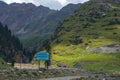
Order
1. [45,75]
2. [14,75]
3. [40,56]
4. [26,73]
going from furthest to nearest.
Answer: [40,56], [45,75], [26,73], [14,75]

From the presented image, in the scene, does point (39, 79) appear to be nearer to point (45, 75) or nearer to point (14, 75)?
Answer: point (14, 75)

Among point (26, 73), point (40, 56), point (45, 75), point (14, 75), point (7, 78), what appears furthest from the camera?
point (40, 56)

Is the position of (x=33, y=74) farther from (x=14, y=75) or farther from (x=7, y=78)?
(x=7, y=78)

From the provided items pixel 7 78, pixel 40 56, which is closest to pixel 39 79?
pixel 7 78

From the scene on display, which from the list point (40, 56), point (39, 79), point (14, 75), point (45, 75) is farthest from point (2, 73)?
point (40, 56)

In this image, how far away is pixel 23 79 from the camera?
75.7 metres

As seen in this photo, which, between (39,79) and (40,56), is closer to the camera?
(39,79)

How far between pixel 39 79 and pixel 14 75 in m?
5.87

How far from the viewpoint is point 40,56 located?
131 m

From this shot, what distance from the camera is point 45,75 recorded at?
94.4 m

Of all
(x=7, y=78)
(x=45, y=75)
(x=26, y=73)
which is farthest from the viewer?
(x=45, y=75)

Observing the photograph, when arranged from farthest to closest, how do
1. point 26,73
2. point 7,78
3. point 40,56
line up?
point 40,56 → point 26,73 → point 7,78

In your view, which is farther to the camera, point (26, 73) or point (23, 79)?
point (26, 73)

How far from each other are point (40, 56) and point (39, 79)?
49.7m
